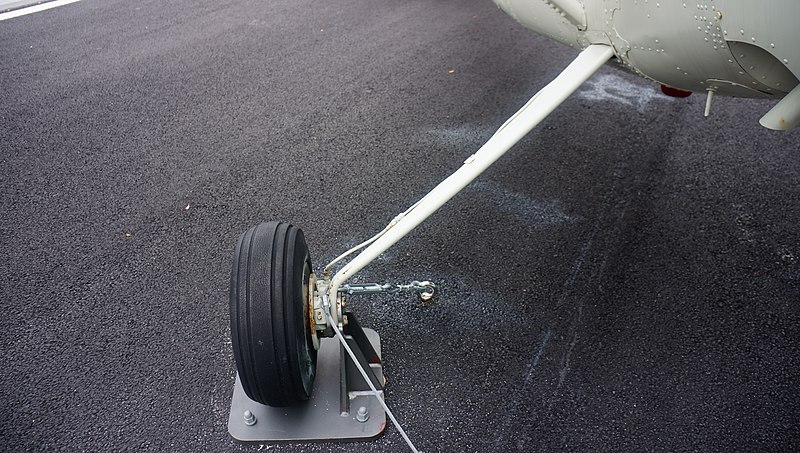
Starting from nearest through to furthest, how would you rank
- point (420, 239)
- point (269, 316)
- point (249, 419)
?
1. point (269, 316)
2. point (249, 419)
3. point (420, 239)

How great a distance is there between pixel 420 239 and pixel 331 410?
100 cm

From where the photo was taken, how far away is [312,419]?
7.00 feet

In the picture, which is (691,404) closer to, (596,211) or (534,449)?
(534,449)

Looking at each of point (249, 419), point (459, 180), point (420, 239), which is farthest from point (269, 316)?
point (420, 239)

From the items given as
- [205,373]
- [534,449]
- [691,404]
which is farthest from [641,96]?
[205,373]

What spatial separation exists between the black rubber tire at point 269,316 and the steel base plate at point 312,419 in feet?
0.48

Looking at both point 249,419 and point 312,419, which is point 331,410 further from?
point 249,419

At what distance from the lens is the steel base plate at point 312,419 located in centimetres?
209

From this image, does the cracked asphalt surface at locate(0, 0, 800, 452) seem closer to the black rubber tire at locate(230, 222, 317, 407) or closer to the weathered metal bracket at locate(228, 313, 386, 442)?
the weathered metal bracket at locate(228, 313, 386, 442)

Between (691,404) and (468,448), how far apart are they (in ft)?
2.51

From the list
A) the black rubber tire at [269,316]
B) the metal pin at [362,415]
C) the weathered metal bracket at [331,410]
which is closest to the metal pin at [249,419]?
the weathered metal bracket at [331,410]

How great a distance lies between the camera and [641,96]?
4.00 m

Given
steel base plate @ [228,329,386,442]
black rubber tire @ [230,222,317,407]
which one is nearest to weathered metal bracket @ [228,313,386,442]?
steel base plate @ [228,329,386,442]

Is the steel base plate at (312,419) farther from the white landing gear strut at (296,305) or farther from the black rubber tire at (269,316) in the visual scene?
the black rubber tire at (269,316)
